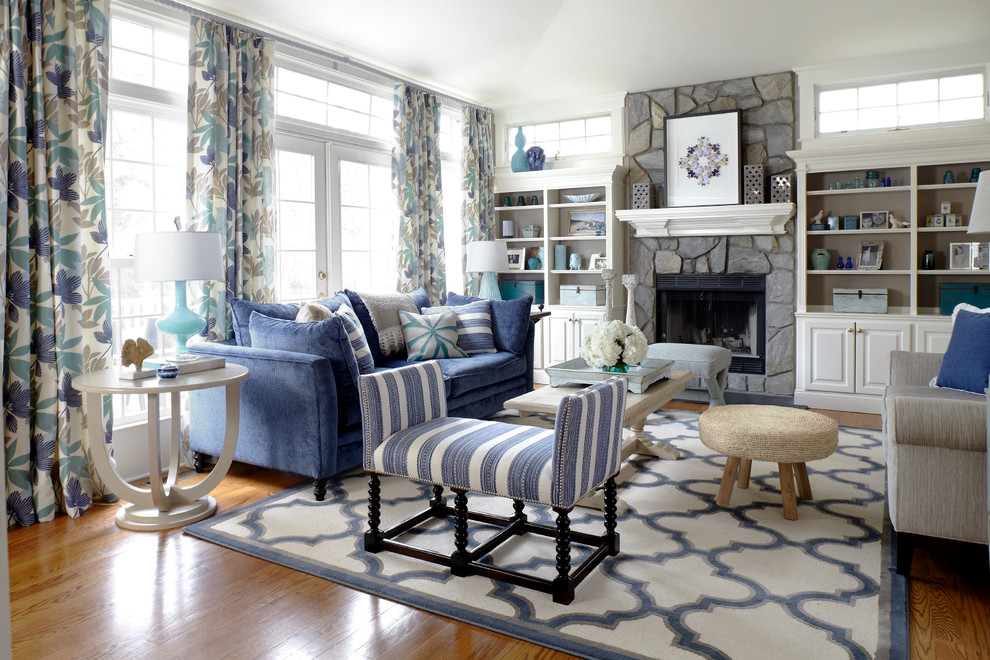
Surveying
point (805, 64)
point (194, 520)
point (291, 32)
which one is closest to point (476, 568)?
point (194, 520)

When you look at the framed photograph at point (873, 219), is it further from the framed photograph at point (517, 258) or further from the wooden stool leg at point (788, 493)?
the wooden stool leg at point (788, 493)

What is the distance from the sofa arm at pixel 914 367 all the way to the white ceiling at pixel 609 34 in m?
2.51

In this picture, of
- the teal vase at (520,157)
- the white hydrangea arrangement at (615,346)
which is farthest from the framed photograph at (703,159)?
the white hydrangea arrangement at (615,346)

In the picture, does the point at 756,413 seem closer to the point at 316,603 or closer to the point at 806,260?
the point at 316,603

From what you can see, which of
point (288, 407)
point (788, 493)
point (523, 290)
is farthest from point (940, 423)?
point (523, 290)

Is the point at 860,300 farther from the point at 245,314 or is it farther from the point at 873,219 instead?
the point at 245,314

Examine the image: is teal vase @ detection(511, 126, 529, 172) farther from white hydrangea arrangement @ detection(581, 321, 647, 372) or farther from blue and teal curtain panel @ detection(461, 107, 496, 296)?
white hydrangea arrangement @ detection(581, 321, 647, 372)

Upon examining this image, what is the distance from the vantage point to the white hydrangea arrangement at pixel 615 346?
142 inches

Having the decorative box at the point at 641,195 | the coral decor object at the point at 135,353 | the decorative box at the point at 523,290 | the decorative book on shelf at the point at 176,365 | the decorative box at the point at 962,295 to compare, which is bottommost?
the decorative book on shelf at the point at 176,365

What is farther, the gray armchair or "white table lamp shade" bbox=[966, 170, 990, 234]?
"white table lamp shade" bbox=[966, 170, 990, 234]

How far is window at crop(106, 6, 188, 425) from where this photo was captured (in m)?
3.71

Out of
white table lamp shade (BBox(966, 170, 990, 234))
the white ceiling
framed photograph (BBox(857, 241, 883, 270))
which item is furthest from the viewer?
framed photograph (BBox(857, 241, 883, 270))

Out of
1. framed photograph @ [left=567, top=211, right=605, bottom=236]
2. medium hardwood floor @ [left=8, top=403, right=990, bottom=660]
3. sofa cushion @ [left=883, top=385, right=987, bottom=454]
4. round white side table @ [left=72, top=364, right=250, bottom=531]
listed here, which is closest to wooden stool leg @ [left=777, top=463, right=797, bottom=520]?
medium hardwood floor @ [left=8, top=403, right=990, bottom=660]

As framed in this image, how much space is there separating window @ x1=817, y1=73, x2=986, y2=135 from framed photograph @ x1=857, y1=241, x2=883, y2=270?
87 cm
